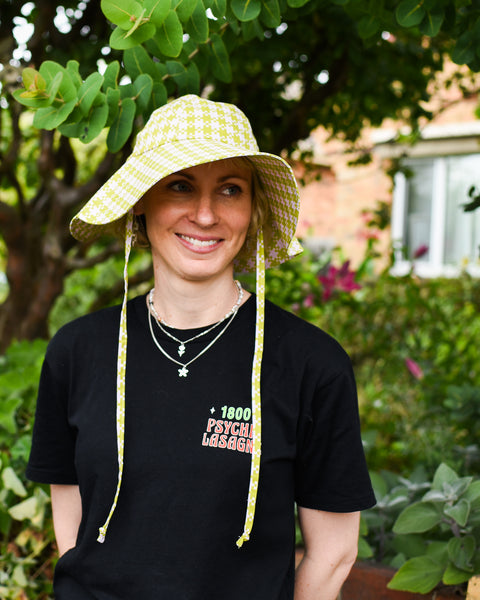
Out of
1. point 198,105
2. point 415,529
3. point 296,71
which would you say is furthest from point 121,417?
point 296,71

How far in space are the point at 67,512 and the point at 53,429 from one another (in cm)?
24

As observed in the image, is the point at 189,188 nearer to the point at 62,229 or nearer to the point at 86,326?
the point at 86,326

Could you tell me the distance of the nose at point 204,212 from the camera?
149 centimetres

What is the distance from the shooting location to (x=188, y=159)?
1421 mm

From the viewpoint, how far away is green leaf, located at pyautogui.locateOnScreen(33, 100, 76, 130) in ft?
4.88

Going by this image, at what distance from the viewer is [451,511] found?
179cm

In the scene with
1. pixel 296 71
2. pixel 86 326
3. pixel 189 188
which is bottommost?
pixel 86 326

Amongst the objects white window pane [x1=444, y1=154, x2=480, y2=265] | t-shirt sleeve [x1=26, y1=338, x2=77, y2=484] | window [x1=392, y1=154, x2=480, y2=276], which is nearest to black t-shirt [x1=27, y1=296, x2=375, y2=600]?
t-shirt sleeve [x1=26, y1=338, x2=77, y2=484]

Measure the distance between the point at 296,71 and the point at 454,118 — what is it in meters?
6.47

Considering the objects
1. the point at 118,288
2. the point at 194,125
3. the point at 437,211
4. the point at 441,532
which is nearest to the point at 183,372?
the point at 194,125

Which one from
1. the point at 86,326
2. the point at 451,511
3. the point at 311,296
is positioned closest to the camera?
the point at 86,326

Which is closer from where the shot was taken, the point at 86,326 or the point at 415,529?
the point at 86,326

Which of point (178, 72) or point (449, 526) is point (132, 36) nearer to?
point (178, 72)

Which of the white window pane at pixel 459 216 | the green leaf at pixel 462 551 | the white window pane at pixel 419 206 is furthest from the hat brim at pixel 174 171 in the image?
the white window pane at pixel 419 206
